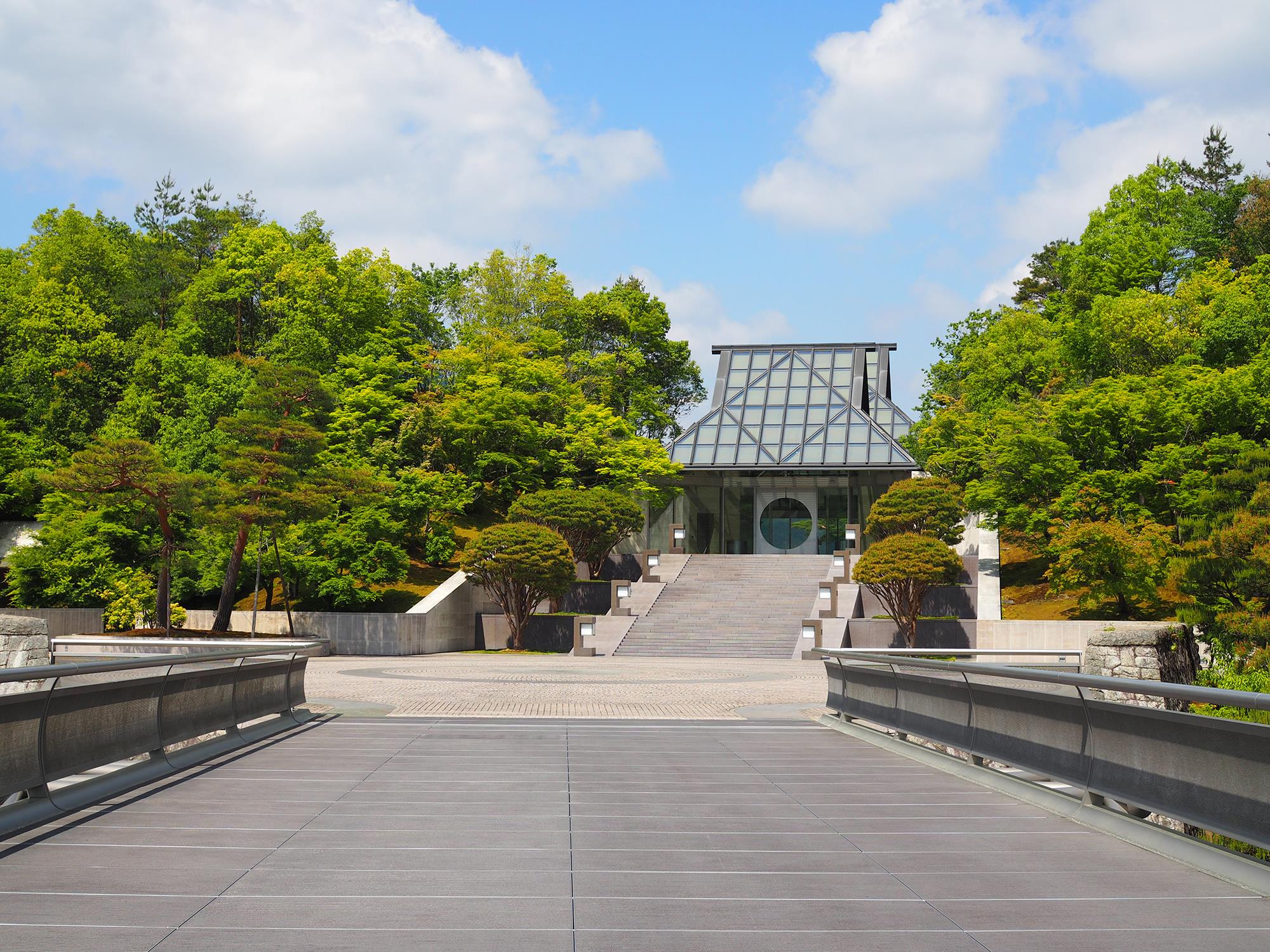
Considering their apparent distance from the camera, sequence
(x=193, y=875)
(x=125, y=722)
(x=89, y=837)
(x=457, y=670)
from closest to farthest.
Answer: (x=193, y=875) → (x=89, y=837) → (x=125, y=722) → (x=457, y=670)

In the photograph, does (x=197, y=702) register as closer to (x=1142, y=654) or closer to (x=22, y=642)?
(x=22, y=642)

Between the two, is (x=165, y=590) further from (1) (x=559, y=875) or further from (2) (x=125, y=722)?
(1) (x=559, y=875)

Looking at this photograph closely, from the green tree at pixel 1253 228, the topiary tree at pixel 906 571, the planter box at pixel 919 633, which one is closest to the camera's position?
the topiary tree at pixel 906 571

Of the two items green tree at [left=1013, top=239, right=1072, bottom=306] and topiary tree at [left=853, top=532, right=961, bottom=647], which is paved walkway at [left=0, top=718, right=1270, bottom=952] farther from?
green tree at [left=1013, top=239, right=1072, bottom=306]

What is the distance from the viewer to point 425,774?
8789 mm

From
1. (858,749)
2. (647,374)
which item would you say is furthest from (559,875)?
(647,374)

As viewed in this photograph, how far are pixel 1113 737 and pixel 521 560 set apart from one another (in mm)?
→ 25804

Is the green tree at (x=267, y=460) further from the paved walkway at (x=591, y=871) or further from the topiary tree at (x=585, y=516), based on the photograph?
the paved walkway at (x=591, y=871)

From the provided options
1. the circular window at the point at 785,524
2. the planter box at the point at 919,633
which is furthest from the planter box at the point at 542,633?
the circular window at the point at 785,524

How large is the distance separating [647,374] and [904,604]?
99.1 feet

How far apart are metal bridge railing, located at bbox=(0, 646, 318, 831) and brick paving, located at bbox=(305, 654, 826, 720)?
11.5 ft

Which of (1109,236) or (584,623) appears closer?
(584,623)

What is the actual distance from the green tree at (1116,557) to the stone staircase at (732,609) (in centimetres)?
802

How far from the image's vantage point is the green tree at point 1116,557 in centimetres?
2870
